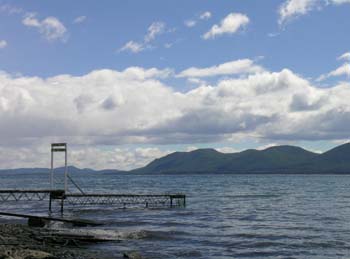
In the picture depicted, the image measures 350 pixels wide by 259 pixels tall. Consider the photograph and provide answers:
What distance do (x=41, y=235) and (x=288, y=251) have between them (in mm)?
16986

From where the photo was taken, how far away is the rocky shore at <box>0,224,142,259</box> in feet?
85.0

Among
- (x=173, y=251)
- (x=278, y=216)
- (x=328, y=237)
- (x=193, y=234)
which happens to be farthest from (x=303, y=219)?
(x=173, y=251)

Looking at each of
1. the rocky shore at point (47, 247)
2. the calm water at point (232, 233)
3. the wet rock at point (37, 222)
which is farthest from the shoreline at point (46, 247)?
the wet rock at point (37, 222)

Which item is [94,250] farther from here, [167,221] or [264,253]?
[167,221]

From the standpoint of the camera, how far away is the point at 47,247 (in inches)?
1188

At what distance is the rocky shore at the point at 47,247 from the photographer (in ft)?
85.0

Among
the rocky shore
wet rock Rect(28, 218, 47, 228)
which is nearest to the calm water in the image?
the rocky shore

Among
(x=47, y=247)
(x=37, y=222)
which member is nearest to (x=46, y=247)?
(x=47, y=247)

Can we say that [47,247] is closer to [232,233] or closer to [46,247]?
[46,247]

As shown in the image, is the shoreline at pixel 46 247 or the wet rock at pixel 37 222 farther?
the wet rock at pixel 37 222

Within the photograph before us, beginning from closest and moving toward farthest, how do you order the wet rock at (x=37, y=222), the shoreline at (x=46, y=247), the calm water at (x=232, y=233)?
the shoreline at (x=46, y=247)
the calm water at (x=232, y=233)
the wet rock at (x=37, y=222)

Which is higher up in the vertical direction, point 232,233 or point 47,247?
point 47,247

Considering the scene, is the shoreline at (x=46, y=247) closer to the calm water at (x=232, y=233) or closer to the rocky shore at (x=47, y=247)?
the rocky shore at (x=47, y=247)

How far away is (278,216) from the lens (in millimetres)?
57406
